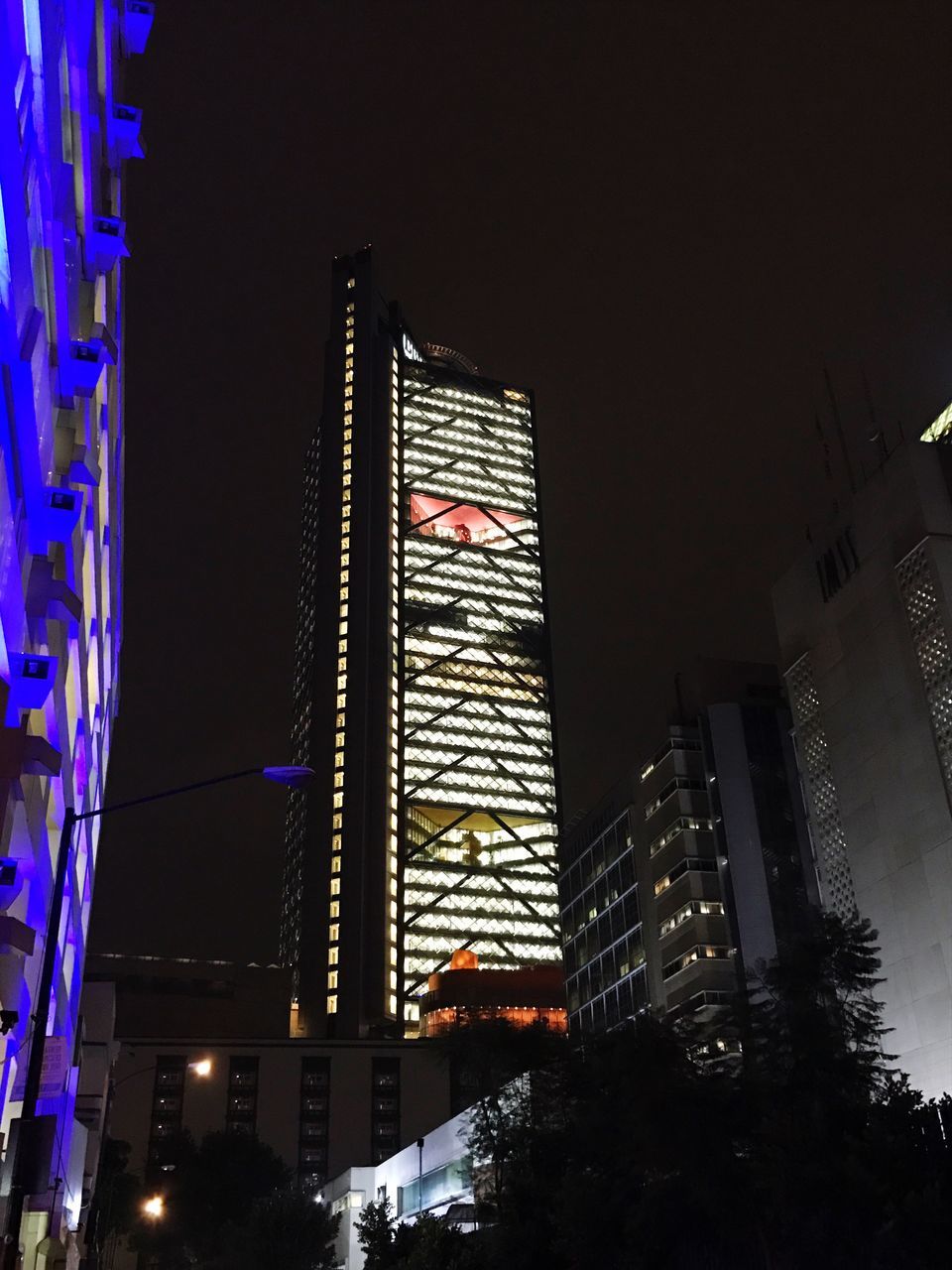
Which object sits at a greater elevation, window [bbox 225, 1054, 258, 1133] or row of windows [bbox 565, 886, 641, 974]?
row of windows [bbox 565, 886, 641, 974]

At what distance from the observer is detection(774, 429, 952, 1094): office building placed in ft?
231

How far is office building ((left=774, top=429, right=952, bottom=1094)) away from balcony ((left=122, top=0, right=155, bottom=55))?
57089mm

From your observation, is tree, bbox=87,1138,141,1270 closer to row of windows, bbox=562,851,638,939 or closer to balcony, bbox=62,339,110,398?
balcony, bbox=62,339,110,398

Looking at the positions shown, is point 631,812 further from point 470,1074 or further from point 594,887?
point 470,1074

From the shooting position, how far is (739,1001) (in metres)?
43.3

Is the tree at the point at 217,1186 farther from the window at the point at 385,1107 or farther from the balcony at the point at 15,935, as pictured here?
the balcony at the point at 15,935

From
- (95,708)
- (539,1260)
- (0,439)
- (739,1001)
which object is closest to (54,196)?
(0,439)

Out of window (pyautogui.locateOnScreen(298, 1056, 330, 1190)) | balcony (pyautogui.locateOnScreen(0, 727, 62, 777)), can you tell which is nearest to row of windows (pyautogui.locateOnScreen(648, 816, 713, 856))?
window (pyautogui.locateOnScreen(298, 1056, 330, 1190))

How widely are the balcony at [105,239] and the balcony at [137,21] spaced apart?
321 inches

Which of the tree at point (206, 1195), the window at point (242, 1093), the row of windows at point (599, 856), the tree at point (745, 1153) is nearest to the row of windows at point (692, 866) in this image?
the row of windows at point (599, 856)

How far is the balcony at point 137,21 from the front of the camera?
116ft

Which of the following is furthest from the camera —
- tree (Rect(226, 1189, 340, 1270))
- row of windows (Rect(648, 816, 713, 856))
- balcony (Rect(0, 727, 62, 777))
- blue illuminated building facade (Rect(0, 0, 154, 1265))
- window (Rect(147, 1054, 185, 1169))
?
window (Rect(147, 1054, 185, 1169))

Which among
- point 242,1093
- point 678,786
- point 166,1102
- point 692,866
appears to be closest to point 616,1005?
point 692,866

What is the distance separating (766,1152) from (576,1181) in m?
8.89
